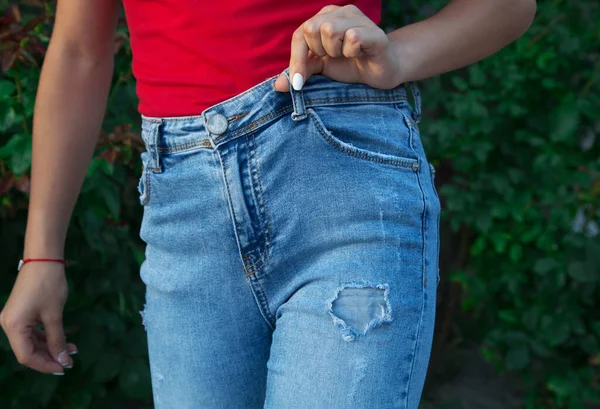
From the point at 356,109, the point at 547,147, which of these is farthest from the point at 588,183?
the point at 356,109

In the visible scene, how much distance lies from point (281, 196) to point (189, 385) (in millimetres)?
375

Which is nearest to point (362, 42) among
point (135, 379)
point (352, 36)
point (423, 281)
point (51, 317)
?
point (352, 36)

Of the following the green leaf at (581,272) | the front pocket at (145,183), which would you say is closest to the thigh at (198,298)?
the front pocket at (145,183)

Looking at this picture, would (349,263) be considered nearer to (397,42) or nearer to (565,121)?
(397,42)

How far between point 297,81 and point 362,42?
10 cm

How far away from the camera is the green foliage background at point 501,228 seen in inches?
90.5

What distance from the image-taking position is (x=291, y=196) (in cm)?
106

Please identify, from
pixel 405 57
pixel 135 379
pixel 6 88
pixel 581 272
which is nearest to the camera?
pixel 405 57

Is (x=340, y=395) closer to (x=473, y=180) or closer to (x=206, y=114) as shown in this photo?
(x=206, y=114)

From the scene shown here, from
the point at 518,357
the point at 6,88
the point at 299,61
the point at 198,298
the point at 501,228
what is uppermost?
the point at 6,88

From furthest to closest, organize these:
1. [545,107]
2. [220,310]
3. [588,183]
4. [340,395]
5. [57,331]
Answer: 1. [545,107]
2. [588,183]
3. [57,331]
4. [220,310]
5. [340,395]

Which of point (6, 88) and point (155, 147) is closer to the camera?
point (155, 147)

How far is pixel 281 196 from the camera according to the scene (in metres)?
1.06

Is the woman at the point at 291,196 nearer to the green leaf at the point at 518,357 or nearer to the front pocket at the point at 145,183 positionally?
the front pocket at the point at 145,183
